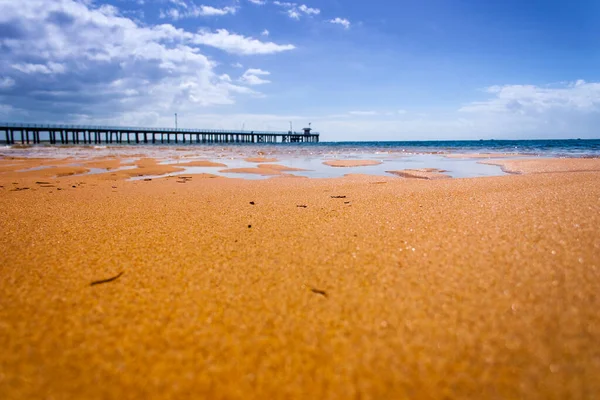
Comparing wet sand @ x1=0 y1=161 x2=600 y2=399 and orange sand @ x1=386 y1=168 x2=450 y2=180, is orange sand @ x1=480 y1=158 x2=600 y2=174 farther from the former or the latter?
wet sand @ x1=0 y1=161 x2=600 y2=399

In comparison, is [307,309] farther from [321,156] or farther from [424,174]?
[321,156]

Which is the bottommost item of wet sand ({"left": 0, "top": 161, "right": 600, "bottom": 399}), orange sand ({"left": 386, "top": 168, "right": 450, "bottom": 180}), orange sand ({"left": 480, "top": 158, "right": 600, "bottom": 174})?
wet sand ({"left": 0, "top": 161, "right": 600, "bottom": 399})

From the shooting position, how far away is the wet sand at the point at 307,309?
1.31 metres

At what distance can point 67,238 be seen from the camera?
2994mm

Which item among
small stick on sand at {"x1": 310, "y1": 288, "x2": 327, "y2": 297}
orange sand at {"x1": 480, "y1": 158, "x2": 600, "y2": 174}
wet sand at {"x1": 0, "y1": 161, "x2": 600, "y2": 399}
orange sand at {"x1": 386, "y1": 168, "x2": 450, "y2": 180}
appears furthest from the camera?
orange sand at {"x1": 480, "y1": 158, "x2": 600, "y2": 174}

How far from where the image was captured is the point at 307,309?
1.77 m

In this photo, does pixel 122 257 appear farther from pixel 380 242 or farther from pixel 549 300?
pixel 549 300

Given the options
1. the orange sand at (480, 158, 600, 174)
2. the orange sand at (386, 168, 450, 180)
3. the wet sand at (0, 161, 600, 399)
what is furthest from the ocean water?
the wet sand at (0, 161, 600, 399)

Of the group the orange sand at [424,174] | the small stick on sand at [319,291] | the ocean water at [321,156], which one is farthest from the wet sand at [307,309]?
the ocean water at [321,156]

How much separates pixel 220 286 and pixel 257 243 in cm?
81

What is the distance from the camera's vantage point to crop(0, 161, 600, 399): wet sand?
1.31m

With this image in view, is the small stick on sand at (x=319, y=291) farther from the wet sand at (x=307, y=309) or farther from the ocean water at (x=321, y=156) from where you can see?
the ocean water at (x=321, y=156)

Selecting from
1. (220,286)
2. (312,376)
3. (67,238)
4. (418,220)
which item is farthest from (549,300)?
(67,238)

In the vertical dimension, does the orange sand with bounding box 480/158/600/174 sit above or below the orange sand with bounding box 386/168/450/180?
above
